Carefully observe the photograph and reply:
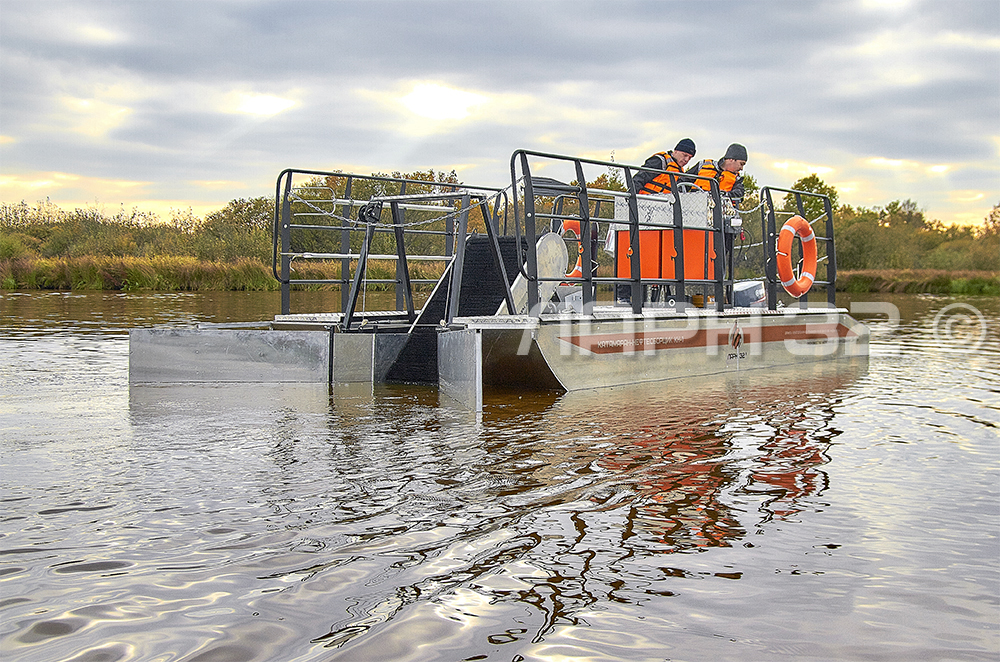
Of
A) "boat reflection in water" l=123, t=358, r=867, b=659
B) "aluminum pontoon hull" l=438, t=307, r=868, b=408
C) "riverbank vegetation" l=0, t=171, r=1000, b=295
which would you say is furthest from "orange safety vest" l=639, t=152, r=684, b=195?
"riverbank vegetation" l=0, t=171, r=1000, b=295

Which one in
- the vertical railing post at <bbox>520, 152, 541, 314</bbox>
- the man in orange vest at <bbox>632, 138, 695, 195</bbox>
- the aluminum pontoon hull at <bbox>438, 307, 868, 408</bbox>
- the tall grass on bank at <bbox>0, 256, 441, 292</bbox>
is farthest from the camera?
the tall grass on bank at <bbox>0, 256, 441, 292</bbox>

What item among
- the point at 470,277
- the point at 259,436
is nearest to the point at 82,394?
the point at 259,436

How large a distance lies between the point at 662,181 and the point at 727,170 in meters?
0.77

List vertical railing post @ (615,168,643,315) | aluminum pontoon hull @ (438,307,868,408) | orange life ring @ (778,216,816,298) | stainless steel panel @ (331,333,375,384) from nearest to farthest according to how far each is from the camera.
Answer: aluminum pontoon hull @ (438,307,868,408), vertical railing post @ (615,168,643,315), stainless steel panel @ (331,333,375,384), orange life ring @ (778,216,816,298)

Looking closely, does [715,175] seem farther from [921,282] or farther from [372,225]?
[921,282]

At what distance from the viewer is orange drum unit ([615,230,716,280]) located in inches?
371

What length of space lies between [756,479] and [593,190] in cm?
399

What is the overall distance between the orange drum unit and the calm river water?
9.46 ft

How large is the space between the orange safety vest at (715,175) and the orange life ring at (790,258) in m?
0.89

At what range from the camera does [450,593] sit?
2814 millimetres

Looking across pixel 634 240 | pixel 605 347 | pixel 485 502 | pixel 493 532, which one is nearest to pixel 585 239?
pixel 634 240

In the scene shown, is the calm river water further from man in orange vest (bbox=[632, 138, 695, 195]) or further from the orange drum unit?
man in orange vest (bbox=[632, 138, 695, 195])

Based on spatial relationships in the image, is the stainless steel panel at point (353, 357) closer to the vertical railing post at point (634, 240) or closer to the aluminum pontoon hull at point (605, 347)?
the aluminum pontoon hull at point (605, 347)

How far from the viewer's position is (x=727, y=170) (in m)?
9.73
